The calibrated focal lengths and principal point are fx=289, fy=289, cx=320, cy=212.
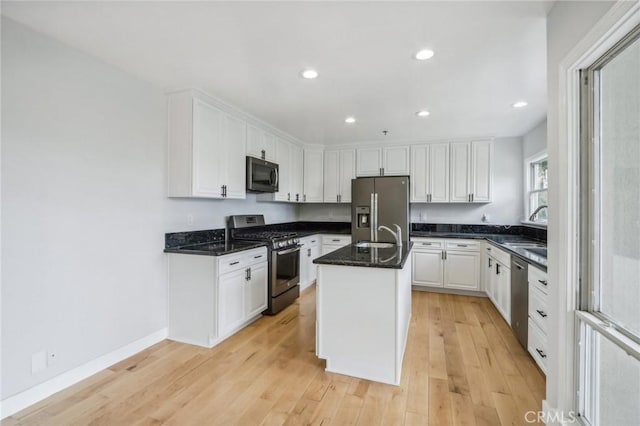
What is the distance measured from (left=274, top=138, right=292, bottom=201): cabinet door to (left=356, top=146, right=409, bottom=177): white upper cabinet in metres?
1.28

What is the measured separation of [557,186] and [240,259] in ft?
8.73

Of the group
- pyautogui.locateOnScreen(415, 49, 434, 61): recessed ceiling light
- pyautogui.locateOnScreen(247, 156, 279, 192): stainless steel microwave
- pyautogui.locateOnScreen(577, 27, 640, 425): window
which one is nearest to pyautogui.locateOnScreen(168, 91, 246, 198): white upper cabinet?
pyautogui.locateOnScreen(247, 156, 279, 192): stainless steel microwave

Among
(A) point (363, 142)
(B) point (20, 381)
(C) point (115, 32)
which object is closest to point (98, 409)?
(B) point (20, 381)

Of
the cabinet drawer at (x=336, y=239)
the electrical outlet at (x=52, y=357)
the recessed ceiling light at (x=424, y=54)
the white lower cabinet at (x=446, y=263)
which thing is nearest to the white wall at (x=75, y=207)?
the electrical outlet at (x=52, y=357)

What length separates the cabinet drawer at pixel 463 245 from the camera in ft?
13.9

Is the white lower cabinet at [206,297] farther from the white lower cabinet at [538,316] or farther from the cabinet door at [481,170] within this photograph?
the cabinet door at [481,170]

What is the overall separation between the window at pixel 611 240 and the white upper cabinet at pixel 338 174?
381 centimetres

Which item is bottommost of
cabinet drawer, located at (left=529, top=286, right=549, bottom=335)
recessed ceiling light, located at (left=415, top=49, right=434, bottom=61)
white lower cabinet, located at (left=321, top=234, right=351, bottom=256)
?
cabinet drawer, located at (left=529, top=286, right=549, bottom=335)

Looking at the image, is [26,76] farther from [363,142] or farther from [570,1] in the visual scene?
[363,142]

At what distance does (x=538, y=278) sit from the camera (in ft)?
7.44

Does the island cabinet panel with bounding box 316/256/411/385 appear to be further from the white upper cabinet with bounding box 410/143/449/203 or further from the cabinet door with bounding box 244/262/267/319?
the white upper cabinet with bounding box 410/143/449/203

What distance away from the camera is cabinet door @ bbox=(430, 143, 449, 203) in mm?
4680

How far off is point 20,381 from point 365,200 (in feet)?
13.2

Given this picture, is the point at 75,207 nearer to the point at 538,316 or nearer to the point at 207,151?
the point at 207,151
